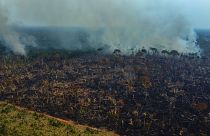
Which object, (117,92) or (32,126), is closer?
(32,126)

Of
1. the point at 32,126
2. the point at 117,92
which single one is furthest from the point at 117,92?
the point at 32,126

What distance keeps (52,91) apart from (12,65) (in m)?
54.4

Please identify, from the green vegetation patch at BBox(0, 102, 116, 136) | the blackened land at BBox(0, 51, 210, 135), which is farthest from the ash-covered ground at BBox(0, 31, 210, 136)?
the green vegetation patch at BBox(0, 102, 116, 136)

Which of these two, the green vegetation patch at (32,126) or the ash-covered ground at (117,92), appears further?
the ash-covered ground at (117,92)

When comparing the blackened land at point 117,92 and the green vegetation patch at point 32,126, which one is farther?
the blackened land at point 117,92

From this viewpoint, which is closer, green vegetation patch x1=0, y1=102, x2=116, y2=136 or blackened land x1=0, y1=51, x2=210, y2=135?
green vegetation patch x1=0, y1=102, x2=116, y2=136

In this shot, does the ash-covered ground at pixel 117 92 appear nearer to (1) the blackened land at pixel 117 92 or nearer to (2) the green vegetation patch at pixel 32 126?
(1) the blackened land at pixel 117 92

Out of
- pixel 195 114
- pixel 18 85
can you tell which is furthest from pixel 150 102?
pixel 18 85

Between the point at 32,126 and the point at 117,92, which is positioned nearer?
the point at 32,126

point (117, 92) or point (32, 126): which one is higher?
point (117, 92)

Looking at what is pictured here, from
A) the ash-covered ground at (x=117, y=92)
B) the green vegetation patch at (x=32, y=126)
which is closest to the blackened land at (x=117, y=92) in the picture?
the ash-covered ground at (x=117, y=92)

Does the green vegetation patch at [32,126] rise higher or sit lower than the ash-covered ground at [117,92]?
lower

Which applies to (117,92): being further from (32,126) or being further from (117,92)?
(32,126)

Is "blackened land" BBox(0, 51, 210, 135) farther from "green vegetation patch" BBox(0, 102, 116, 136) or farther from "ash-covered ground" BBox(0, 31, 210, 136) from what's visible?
"green vegetation patch" BBox(0, 102, 116, 136)
